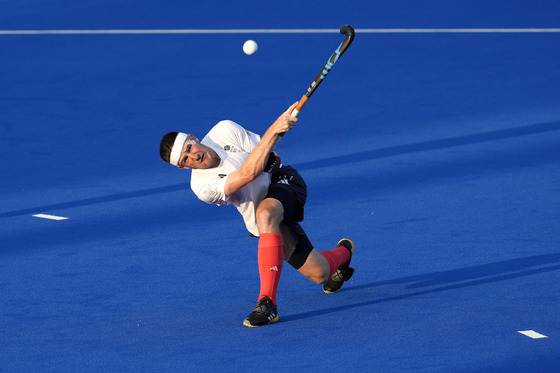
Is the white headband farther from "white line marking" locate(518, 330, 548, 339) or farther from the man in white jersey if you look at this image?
"white line marking" locate(518, 330, 548, 339)

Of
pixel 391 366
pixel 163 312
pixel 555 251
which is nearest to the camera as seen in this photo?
pixel 391 366

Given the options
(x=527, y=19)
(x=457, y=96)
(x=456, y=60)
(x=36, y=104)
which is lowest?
(x=36, y=104)

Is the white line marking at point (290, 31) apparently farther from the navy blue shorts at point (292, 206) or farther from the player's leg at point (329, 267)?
the navy blue shorts at point (292, 206)

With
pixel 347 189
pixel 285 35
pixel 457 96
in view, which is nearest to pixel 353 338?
pixel 347 189

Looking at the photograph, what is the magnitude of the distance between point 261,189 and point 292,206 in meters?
0.22

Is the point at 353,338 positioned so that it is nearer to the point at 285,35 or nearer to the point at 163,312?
the point at 163,312

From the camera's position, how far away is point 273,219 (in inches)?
256

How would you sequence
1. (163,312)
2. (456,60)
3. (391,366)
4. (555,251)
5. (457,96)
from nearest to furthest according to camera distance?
(391,366) < (163,312) < (555,251) < (457,96) < (456,60)

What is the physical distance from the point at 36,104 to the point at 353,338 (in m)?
8.05

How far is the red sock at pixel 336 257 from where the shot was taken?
7.06m

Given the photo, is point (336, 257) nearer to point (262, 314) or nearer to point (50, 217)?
point (262, 314)

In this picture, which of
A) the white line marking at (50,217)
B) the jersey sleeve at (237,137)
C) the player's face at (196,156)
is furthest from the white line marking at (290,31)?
the player's face at (196,156)

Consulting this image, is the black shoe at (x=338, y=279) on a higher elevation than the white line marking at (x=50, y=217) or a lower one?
lower

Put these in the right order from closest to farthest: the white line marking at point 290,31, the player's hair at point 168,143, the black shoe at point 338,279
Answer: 1. the player's hair at point 168,143
2. the black shoe at point 338,279
3. the white line marking at point 290,31
